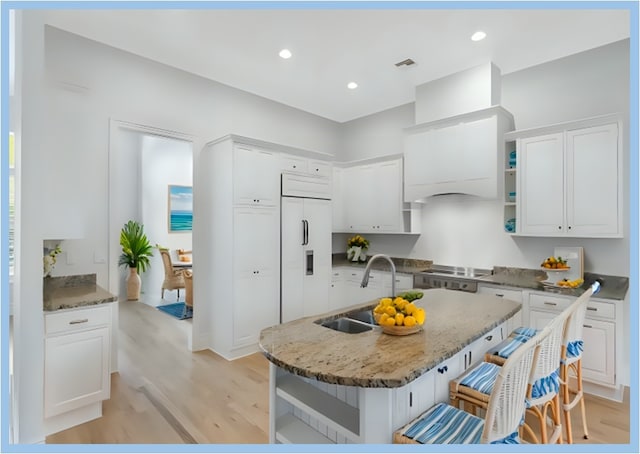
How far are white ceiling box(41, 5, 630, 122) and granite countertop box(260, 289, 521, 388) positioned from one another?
229 cm

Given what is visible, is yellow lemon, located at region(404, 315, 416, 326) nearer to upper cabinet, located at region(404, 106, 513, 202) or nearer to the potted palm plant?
upper cabinet, located at region(404, 106, 513, 202)

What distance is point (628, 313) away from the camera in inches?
116

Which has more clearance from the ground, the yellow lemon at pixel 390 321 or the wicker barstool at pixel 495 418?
the yellow lemon at pixel 390 321

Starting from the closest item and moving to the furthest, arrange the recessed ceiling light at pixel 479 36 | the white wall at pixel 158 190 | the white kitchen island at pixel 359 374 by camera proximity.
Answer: the white kitchen island at pixel 359 374, the recessed ceiling light at pixel 479 36, the white wall at pixel 158 190

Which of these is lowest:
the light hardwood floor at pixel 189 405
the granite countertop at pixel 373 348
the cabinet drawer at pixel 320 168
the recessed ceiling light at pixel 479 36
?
the light hardwood floor at pixel 189 405

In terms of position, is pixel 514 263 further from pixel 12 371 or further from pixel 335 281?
pixel 12 371

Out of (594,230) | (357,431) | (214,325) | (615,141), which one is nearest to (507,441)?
(357,431)

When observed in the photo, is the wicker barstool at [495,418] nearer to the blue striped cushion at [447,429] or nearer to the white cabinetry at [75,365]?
the blue striped cushion at [447,429]

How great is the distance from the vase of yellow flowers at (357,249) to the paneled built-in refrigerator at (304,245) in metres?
0.68

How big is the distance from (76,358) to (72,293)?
1.81 feet

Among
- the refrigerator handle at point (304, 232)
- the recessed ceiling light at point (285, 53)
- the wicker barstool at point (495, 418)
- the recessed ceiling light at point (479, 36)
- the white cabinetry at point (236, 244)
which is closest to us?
the wicker barstool at point (495, 418)

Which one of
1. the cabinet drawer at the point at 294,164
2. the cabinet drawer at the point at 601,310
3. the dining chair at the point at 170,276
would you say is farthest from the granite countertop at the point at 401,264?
the dining chair at the point at 170,276

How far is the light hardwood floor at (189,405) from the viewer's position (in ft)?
7.32

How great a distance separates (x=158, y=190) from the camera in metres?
6.57
